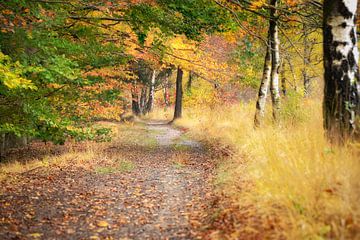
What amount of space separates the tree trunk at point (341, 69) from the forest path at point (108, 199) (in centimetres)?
258

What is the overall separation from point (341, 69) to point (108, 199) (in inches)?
187

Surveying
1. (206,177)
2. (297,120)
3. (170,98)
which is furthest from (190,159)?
(170,98)

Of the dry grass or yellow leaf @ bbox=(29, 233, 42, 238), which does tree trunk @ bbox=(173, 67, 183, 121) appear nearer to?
the dry grass

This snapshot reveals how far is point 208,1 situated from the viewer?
10.4m

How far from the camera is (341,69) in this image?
17.6ft

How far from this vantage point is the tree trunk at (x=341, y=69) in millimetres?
5293

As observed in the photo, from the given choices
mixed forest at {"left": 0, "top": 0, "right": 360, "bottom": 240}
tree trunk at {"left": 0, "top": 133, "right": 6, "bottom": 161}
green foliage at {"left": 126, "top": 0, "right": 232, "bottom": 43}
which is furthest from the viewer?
tree trunk at {"left": 0, "top": 133, "right": 6, "bottom": 161}

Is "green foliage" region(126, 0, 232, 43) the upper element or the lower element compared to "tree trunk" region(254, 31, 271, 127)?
upper

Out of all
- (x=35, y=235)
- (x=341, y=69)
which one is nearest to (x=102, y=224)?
(x=35, y=235)

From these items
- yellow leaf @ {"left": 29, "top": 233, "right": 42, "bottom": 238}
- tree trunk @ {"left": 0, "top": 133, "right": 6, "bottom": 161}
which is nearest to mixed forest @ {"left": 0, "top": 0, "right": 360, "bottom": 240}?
yellow leaf @ {"left": 29, "top": 233, "right": 42, "bottom": 238}

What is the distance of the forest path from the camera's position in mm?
5270

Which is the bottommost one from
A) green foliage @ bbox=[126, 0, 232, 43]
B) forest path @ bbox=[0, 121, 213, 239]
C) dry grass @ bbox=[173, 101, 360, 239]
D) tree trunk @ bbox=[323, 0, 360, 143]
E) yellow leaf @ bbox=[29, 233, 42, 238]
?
Result: yellow leaf @ bbox=[29, 233, 42, 238]

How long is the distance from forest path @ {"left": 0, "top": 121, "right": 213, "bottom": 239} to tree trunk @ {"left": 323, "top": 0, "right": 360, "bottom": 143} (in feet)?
8.46

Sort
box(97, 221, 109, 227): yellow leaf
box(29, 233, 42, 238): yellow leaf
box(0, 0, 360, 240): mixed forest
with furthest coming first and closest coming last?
box(97, 221, 109, 227): yellow leaf < box(29, 233, 42, 238): yellow leaf < box(0, 0, 360, 240): mixed forest
